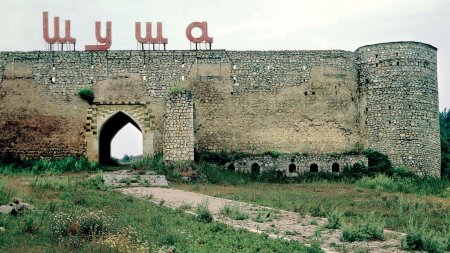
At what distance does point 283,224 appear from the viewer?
1459 centimetres

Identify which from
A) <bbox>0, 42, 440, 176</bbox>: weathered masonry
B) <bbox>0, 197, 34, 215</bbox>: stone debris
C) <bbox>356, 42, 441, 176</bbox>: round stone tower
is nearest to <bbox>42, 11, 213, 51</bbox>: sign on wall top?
<bbox>0, 42, 440, 176</bbox>: weathered masonry

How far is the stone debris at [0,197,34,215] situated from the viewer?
13734 millimetres

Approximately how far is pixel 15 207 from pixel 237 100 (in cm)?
1549

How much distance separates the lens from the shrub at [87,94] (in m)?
27.5

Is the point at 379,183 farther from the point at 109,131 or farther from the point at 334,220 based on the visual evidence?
the point at 109,131

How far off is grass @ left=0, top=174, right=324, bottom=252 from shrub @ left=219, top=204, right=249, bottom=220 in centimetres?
73

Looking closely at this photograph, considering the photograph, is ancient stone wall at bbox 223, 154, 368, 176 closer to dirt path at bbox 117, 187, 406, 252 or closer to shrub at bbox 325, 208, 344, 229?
dirt path at bbox 117, 187, 406, 252

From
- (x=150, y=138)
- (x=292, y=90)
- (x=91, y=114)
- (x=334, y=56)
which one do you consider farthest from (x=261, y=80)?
(x=91, y=114)

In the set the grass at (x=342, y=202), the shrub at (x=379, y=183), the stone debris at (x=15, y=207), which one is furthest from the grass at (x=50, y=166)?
the shrub at (x=379, y=183)

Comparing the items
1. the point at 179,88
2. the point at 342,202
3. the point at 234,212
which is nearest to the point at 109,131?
the point at 179,88

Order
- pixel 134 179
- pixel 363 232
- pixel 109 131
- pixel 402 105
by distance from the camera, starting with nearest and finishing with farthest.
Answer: pixel 363 232, pixel 134 179, pixel 402 105, pixel 109 131

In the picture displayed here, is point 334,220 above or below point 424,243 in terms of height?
above

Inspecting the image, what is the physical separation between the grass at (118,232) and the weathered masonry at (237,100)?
11931 mm

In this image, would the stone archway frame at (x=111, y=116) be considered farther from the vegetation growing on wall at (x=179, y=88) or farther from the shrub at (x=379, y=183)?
the shrub at (x=379, y=183)
